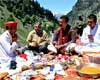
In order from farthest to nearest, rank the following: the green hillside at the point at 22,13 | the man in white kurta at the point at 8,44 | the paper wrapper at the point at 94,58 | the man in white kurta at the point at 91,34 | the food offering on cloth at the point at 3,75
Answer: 1. the green hillside at the point at 22,13
2. the man in white kurta at the point at 91,34
3. the man in white kurta at the point at 8,44
4. the paper wrapper at the point at 94,58
5. the food offering on cloth at the point at 3,75

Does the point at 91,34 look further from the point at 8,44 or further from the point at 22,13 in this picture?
the point at 22,13

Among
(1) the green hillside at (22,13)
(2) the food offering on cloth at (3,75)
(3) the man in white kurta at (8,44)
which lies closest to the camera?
(2) the food offering on cloth at (3,75)

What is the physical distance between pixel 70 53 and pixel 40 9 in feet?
326

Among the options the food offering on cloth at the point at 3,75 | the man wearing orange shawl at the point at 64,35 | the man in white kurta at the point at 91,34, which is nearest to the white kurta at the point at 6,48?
the food offering on cloth at the point at 3,75

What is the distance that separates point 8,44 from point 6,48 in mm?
105

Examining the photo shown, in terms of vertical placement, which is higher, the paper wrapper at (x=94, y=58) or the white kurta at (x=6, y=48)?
the white kurta at (x=6, y=48)

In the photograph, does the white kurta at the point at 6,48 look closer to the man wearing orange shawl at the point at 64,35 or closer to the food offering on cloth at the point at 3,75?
the food offering on cloth at the point at 3,75

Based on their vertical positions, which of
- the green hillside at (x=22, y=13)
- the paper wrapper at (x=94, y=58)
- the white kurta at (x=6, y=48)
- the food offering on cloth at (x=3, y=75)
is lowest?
the food offering on cloth at (x=3, y=75)

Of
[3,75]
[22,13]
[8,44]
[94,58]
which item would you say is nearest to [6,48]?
[8,44]

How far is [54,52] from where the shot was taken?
9.59m

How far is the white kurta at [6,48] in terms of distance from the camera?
291 inches

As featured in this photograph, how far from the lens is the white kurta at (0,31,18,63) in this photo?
291 inches

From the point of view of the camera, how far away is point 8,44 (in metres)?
7.39

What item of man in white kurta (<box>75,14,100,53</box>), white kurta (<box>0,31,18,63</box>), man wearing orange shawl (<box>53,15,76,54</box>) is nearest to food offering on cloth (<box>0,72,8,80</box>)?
white kurta (<box>0,31,18,63</box>)
